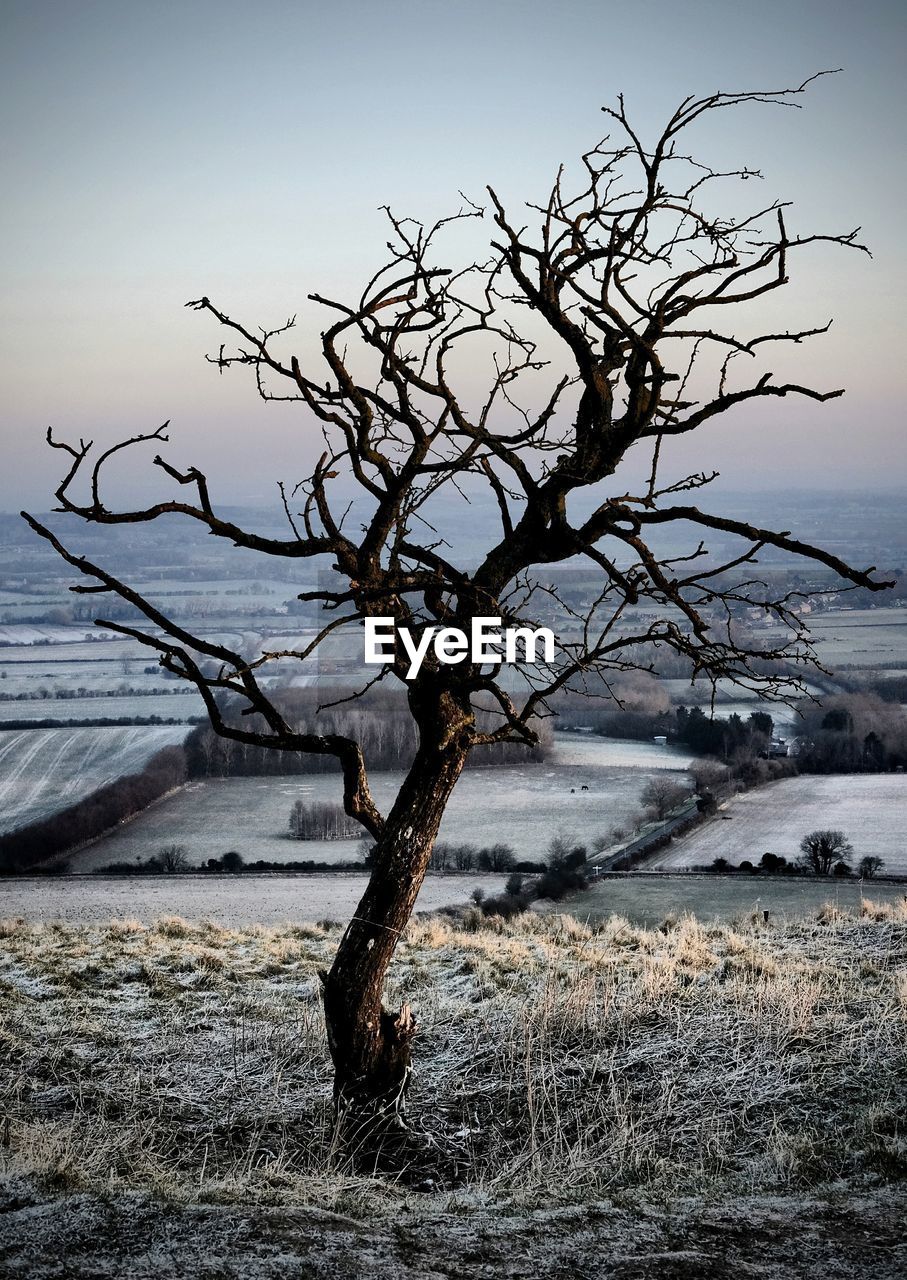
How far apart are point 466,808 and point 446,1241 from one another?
28.2 m

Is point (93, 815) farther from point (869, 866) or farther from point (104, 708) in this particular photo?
point (869, 866)

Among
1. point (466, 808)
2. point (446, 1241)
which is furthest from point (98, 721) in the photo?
point (446, 1241)

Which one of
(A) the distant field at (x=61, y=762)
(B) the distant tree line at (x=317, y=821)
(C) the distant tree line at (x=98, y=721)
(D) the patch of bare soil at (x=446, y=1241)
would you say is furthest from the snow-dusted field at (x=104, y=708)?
(D) the patch of bare soil at (x=446, y=1241)

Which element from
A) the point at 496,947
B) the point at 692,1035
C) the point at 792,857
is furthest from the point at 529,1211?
the point at 792,857

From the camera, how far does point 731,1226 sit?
4.51 meters

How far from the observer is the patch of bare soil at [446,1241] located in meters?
3.97

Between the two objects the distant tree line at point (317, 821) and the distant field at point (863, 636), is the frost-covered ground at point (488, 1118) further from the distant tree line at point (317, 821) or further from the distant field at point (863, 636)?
the distant field at point (863, 636)

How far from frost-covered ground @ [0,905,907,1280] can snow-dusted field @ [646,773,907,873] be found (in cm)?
1496

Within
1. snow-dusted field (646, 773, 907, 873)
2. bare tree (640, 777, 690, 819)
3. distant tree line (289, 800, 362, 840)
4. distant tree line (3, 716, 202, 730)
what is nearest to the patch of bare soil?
snow-dusted field (646, 773, 907, 873)

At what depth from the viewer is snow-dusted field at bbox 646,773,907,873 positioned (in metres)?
25.0

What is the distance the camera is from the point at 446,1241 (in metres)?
4.32

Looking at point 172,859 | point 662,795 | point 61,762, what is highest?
point 662,795

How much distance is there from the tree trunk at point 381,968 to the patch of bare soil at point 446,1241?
125 centimetres

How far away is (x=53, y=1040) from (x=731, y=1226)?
5.02 metres
